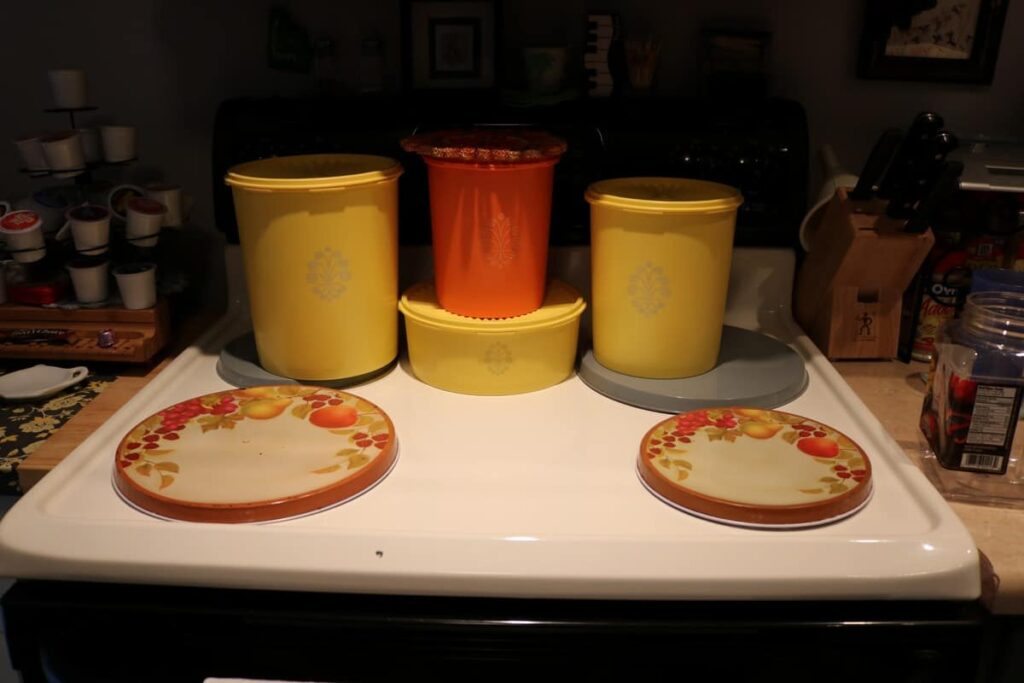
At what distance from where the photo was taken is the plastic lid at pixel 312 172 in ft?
3.53

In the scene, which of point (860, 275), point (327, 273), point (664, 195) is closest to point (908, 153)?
point (860, 275)

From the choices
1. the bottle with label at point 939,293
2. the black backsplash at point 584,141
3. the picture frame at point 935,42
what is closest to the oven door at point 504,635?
the bottle with label at point 939,293

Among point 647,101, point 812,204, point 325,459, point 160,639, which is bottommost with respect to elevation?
point 160,639

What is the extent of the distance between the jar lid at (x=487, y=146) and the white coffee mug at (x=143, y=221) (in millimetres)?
439

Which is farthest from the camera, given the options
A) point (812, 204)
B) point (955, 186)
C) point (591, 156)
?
point (812, 204)

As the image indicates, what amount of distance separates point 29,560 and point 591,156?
0.90 m

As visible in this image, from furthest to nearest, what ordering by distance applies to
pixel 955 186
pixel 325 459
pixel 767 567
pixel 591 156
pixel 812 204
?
pixel 812 204 < pixel 591 156 < pixel 955 186 < pixel 325 459 < pixel 767 567

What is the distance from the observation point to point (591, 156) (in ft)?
4.24

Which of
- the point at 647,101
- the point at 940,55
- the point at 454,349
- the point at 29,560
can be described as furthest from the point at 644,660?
the point at 940,55

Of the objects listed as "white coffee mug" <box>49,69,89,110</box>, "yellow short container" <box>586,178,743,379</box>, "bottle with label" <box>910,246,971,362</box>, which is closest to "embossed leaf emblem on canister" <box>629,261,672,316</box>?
"yellow short container" <box>586,178,743,379</box>

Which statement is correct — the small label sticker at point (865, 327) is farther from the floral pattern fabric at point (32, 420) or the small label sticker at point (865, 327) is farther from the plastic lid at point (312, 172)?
the floral pattern fabric at point (32, 420)

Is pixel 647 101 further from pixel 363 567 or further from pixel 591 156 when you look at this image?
pixel 363 567

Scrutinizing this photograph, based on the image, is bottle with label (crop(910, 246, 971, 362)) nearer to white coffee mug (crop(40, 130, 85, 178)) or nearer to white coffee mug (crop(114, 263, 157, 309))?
white coffee mug (crop(114, 263, 157, 309))

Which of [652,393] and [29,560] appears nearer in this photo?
[29,560]
